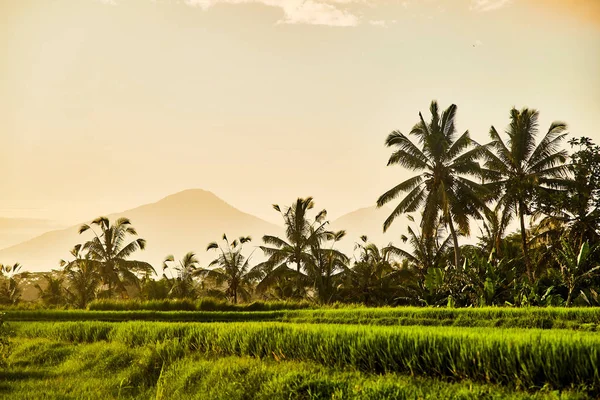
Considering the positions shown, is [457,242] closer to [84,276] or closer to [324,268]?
[324,268]

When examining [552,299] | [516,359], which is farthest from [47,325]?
[552,299]

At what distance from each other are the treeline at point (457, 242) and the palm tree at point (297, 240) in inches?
2.7

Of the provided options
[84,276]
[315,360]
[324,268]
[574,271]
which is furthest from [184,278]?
[315,360]

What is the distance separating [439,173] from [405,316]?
11.8 m

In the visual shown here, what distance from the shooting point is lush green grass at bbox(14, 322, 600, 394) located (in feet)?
20.0

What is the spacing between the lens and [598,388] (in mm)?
5785

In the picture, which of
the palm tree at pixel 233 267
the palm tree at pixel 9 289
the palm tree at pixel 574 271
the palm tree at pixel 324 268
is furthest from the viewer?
the palm tree at pixel 9 289

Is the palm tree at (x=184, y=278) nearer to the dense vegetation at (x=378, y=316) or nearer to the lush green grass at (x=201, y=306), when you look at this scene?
the dense vegetation at (x=378, y=316)

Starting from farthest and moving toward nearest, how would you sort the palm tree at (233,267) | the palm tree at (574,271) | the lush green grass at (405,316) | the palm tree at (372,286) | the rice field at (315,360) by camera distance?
the palm tree at (233,267) < the palm tree at (372,286) < the palm tree at (574,271) < the lush green grass at (405,316) < the rice field at (315,360)

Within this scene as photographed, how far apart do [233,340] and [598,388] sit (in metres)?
6.49

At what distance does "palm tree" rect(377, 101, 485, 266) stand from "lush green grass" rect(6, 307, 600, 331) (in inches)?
377

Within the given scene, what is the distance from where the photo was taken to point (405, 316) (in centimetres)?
1755

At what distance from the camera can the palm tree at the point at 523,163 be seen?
2708cm

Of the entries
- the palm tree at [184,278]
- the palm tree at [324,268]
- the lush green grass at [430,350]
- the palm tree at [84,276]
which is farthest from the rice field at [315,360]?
the palm tree at [184,278]
